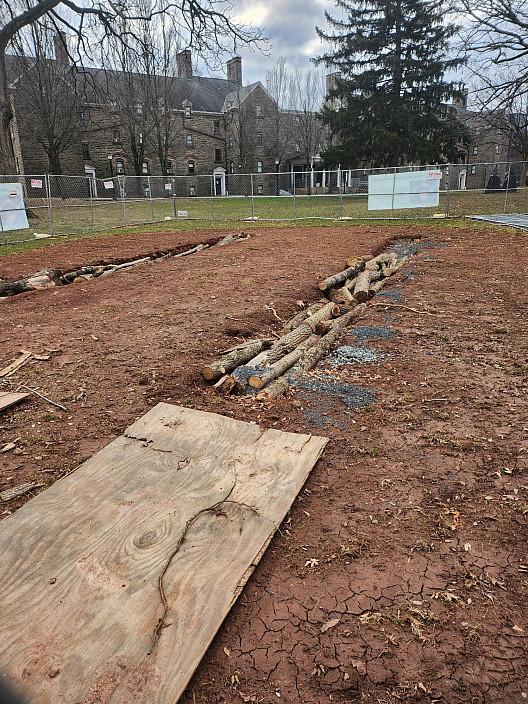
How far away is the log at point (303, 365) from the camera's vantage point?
171 inches

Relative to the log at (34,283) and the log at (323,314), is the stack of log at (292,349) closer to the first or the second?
the log at (323,314)

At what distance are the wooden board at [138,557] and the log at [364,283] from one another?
15.3 ft

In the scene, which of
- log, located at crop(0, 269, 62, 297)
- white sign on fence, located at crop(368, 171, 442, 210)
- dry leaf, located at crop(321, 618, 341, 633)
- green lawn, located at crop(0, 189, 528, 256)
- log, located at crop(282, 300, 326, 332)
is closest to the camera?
dry leaf, located at crop(321, 618, 341, 633)

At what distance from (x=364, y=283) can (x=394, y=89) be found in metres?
29.5

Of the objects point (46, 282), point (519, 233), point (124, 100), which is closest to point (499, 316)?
point (46, 282)

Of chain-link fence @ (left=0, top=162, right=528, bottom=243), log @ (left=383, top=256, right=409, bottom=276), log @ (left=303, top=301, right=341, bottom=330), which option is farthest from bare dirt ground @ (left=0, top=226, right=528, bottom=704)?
A: chain-link fence @ (left=0, top=162, right=528, bottom=243)

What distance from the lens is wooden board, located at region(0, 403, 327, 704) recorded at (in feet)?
6.01

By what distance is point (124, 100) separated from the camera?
4072 centimetres

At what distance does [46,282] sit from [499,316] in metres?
8.19

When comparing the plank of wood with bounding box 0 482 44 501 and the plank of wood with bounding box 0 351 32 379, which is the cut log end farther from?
the plank of wood with bounding box 0 351 32 379

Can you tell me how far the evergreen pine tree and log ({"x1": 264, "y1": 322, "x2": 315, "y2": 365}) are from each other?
2850cm

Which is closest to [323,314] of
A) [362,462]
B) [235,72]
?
[362,462]

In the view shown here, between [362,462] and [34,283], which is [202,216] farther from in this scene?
[362,462]

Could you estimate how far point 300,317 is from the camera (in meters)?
6.73
